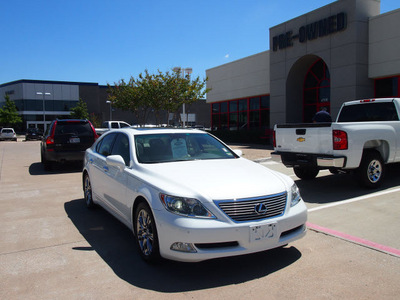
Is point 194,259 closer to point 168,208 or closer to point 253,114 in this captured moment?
point 168,208

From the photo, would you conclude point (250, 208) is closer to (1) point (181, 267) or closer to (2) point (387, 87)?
(1) point (181, 267)

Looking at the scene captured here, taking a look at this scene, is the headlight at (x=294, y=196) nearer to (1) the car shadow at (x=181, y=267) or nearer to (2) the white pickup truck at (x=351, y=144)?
(1) the car shadow at (x=181, y=267)

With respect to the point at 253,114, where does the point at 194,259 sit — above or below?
below

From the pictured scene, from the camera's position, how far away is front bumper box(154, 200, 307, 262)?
3.40m

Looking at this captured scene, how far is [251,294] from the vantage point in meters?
3.29

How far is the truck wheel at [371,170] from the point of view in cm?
731

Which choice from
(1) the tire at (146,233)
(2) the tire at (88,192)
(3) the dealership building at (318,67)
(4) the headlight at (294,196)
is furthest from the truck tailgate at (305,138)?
(3) the dealership building at (318,67)

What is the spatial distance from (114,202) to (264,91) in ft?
67.0

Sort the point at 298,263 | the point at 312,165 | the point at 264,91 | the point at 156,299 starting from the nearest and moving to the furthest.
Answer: the point at 156,299 < the point at 298,263 < the point at 312,165 < the point at 264,91

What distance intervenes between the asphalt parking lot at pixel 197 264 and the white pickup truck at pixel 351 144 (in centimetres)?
102

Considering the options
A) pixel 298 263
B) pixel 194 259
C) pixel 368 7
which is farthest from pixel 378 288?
pixel 368 7

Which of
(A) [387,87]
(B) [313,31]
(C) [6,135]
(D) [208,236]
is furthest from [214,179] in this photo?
(C) [6,135]

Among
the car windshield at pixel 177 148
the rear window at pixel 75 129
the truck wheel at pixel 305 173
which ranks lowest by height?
the truck wheel at pixel 305 173

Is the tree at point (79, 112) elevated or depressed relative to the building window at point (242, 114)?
elevated
